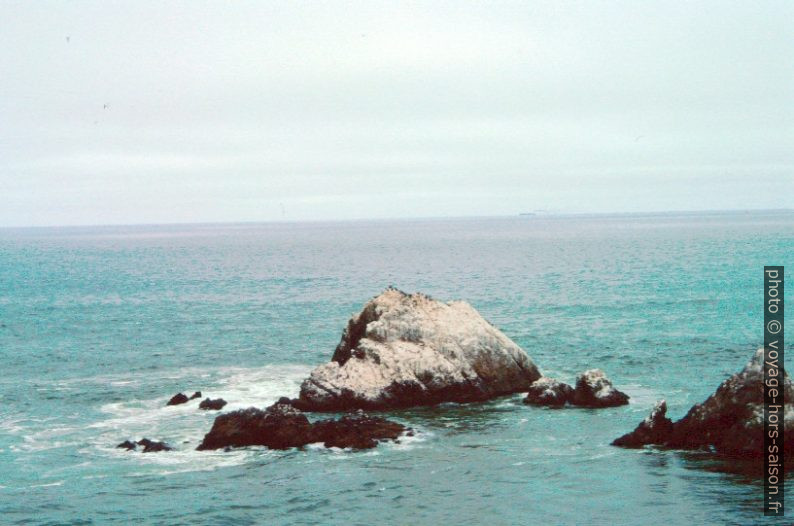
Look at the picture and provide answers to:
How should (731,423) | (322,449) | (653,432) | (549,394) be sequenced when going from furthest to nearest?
(549,394) < (322,449) < (653,432) < (731,423)

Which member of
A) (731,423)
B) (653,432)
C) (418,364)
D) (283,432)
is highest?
(418,364)

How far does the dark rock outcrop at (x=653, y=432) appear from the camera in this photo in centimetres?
2900

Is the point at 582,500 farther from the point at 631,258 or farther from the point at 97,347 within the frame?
the point at 631,258

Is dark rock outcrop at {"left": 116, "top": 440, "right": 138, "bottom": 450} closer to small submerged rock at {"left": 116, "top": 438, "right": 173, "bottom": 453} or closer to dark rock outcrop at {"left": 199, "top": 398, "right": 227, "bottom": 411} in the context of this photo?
small submerged rock at {"left": 116, "top": 438, "right": 173, "bottom": 453}

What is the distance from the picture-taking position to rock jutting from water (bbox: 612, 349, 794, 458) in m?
26.9

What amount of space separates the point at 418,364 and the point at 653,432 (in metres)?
11.2

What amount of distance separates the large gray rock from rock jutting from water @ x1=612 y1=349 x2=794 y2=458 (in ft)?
30.6

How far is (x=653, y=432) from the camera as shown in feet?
95.4

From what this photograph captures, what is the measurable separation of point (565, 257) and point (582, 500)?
129 m

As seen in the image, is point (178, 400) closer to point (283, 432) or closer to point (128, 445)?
point (128, 445)

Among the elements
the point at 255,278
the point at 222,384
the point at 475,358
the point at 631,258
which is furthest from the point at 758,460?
the point at 631,258

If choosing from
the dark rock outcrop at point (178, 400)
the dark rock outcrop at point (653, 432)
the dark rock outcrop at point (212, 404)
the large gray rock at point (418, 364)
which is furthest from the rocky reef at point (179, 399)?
the dark rock outcrop at point (653, 432)

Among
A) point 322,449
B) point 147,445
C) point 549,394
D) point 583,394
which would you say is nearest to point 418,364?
point 549,394

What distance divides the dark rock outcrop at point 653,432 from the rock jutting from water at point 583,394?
5628 millimetres
